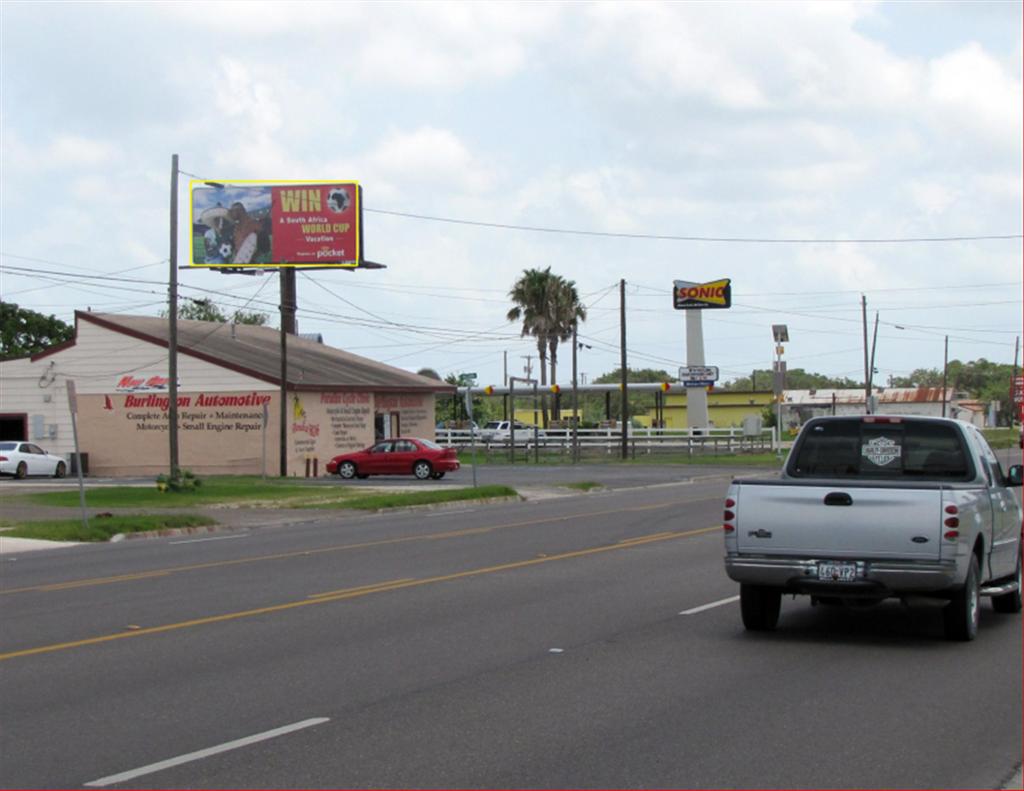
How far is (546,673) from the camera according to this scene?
10008mm

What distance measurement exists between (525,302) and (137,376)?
3320cm

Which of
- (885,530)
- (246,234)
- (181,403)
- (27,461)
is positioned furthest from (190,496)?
(246,234)

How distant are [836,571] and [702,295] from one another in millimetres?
68775

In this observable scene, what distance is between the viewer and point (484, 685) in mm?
9555

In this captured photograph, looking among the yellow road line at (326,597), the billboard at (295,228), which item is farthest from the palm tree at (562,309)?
the yellow road line at (326,597)

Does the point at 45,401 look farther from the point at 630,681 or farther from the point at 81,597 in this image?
the point at 630,681

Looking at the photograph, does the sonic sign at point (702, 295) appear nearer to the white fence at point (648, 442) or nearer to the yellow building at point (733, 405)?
the white fence at point (648, 442)

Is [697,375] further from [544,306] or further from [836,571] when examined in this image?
[836,571]

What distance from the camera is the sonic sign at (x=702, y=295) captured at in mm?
78750

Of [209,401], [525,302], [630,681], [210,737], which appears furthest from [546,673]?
[525,302]

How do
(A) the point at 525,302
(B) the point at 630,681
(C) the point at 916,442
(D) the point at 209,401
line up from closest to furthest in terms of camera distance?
(B) the point at 630,681, (C) the point at 916,442, (D) the point at 209,401, (A) the point at 525,302

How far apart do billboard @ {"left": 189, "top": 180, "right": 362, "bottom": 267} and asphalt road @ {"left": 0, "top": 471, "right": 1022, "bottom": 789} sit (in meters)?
45.7

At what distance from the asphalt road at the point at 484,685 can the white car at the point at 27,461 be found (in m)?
32.9

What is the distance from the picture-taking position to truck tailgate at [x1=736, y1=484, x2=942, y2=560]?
1080cm
